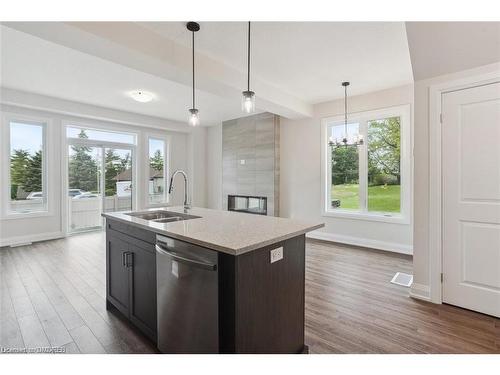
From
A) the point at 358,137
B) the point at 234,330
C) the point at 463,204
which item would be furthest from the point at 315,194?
the point at 234,330

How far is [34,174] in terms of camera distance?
5.10 meters

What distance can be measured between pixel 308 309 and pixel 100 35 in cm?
310

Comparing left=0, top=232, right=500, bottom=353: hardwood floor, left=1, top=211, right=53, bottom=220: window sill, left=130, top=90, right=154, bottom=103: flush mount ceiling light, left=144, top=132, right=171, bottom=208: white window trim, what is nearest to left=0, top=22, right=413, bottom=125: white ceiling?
left=130, top=90, right=154, bottom=103: flush mount ceiling light

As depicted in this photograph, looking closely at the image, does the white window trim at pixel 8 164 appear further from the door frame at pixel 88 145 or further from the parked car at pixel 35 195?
the door frame at pixel 88 145

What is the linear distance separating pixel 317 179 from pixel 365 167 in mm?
944

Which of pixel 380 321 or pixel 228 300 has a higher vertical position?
pixel 228 300

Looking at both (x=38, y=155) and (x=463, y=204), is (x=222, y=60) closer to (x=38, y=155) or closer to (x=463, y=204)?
(x=463, y=204)

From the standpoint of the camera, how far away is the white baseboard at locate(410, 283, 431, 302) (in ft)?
8.58

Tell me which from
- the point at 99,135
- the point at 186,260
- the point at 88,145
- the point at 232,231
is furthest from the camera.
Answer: the point at 99,135

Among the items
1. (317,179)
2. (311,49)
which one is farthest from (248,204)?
(311,49)

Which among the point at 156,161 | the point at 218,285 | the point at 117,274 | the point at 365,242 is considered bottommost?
the point at 365,242

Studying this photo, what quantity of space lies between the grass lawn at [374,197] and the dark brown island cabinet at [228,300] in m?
3.41

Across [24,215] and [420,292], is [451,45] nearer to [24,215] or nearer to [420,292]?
[420,292]

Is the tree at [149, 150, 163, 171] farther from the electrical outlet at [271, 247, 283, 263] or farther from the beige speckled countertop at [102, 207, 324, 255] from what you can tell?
the electrical outlet at [271, 247, 283, 263]
